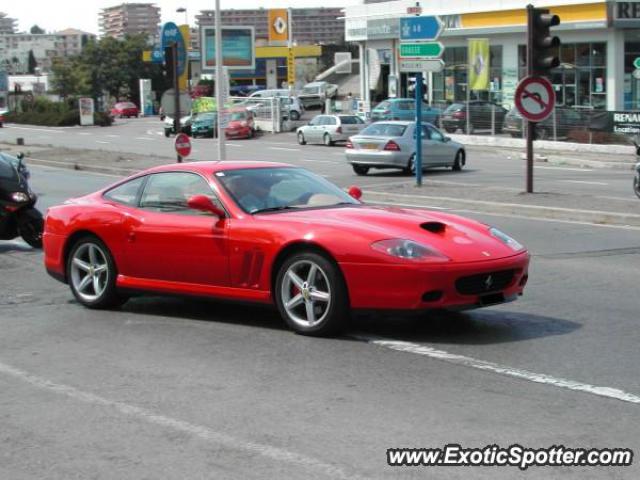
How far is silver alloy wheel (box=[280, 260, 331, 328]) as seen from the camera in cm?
811

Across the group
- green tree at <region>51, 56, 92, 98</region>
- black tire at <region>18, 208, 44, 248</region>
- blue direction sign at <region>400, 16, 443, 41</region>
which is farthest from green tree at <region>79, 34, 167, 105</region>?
black tire at <region>18, 208, 44, 248</region>

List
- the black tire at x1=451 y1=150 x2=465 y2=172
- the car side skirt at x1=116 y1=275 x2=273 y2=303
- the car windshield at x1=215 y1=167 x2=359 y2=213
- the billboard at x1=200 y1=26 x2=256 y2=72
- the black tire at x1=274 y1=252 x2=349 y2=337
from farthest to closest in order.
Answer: the billboard at x1=200 y1=26 x2=256 y2=72, the black tire at x1=451 y1=150 x2=465 y2=172, the car windshield at x1=215 y1=167 x2=359 y2=213, the car side skirt at x1=116 y1=275 x2=273 y2=303, the black tire at x1=274 y1=252 x2=349 y2=337

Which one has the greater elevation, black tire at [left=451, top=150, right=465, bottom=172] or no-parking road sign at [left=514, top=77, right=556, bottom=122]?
no-parking road sign at [left=514, top=77, right=556, bottom=122]

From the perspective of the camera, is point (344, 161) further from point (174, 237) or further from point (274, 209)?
point (274, 209)

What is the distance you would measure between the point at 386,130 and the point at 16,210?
17374 mm

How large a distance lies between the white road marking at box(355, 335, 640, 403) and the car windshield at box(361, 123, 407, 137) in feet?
71.7

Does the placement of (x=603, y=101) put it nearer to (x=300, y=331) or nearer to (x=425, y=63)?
(x=425, y=63)

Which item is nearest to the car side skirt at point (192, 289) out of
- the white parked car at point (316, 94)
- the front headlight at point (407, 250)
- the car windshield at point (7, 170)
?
the front headlight at point (407, 250)

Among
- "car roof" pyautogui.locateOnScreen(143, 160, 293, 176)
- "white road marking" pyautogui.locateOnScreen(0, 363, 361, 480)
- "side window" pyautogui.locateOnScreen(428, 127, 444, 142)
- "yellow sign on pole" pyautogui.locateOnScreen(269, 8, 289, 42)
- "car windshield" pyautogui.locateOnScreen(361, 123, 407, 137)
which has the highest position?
"yellow sign on pole" pyautogui.locateOnScreen(269, 8, 289, 42)

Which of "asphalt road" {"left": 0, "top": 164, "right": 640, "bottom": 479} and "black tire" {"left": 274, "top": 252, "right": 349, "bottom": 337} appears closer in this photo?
"asphalt road" {"left": 0, "top": 164, "right": 640, "bottom": 479}

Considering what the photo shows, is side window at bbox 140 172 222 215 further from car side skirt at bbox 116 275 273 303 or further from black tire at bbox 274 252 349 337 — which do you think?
black tire at bbox 274 252 349 337

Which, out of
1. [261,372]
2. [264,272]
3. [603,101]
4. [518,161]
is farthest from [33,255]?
[603,101]

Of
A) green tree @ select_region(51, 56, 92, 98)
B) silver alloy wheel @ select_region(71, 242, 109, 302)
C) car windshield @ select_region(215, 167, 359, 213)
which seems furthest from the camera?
green tree @ select_region(51, 56, 92, 98)

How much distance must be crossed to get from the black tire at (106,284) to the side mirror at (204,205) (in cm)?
119
